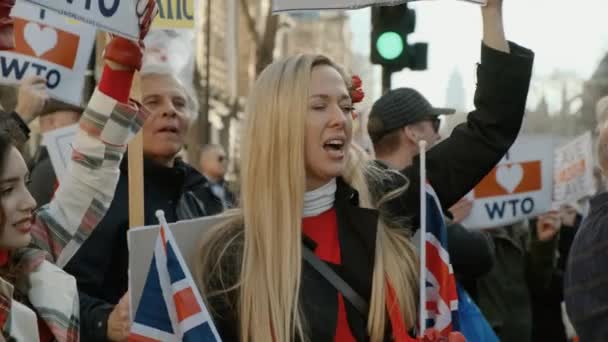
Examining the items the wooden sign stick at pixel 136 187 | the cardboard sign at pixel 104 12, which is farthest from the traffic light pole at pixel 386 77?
the cardboard sign at pixel 104 12

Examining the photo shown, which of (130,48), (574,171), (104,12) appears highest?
(104,12)

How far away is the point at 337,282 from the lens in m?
3.87

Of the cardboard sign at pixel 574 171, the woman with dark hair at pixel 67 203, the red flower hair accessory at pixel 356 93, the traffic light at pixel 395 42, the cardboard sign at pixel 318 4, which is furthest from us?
the traffic light at pixel 395 42

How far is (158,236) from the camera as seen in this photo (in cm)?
390

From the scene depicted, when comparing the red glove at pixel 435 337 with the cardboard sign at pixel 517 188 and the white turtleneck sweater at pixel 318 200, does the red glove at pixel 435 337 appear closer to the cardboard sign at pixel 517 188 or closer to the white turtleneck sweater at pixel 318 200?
the white turtleneck sweater at pixel 318 200

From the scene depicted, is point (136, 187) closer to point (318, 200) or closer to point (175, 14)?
point (318, 200)

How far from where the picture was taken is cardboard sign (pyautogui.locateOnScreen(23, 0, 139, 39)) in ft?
14.4

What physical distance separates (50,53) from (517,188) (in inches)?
123

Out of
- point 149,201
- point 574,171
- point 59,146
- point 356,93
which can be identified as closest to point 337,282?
point 356,93

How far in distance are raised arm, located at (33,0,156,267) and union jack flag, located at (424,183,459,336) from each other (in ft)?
3.49

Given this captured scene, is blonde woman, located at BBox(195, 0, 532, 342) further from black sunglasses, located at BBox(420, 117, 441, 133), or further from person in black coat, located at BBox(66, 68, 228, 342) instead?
black sunglasses, located at BBox(420, 117, 441, 133)

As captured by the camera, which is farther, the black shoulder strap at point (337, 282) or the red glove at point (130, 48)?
the red glove at point (130, 48)

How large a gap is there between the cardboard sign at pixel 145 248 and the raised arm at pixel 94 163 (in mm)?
348

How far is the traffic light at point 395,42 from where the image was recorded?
1040cm
